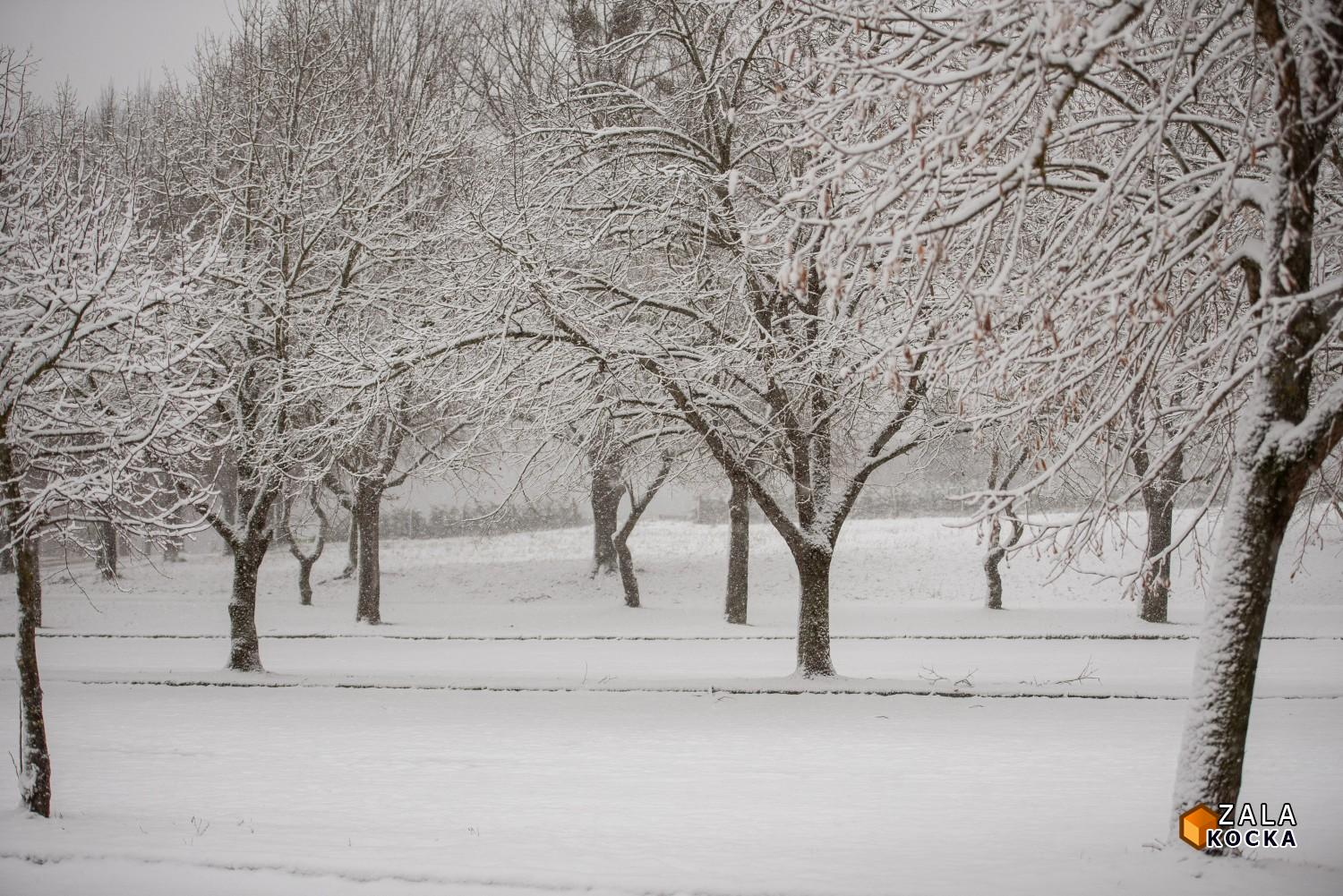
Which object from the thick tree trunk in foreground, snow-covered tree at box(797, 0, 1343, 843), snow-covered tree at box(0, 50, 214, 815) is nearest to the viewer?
snow-covered tree at box(797, 0, 1343, 843)

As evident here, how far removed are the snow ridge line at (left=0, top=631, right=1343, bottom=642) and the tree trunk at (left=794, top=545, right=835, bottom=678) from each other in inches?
277

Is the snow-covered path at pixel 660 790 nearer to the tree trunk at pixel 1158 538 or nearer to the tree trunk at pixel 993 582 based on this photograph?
the tree trunk at pixel 1158 538

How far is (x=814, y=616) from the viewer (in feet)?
45.7

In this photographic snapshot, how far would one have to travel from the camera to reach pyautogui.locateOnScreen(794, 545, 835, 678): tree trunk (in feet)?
45.0

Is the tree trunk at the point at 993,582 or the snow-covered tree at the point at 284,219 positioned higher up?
the snow-covered tree at the point at 284,219

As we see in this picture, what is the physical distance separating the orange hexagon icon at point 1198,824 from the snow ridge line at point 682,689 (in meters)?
7.02

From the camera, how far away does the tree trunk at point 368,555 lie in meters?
24.2

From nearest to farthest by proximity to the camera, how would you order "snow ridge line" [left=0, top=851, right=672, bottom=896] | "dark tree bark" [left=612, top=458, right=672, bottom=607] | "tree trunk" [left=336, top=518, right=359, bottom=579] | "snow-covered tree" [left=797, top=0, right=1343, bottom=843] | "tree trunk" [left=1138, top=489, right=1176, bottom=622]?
"snow-covered tree" [left=797, top=0, right=1343, bottom=843] < "snow ridge line" [left=0, top=851, right=672, bottom=896] < "tree trunk" [left=1138, top=489, right=1176, bottom=622] < "dark tree bark" [left=612, top=458, right=672, bottom=607] < "tree trunk" [left=336, top=518, right=359, bottom=579]

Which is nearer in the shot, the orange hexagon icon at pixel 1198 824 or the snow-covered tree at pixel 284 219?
the orange hexagon icon at pixel 1198 824

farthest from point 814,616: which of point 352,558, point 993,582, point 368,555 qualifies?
point 352,558

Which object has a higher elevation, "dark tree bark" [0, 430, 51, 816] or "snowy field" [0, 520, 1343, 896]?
"dark tree bark" [0, 430, 51, 816]

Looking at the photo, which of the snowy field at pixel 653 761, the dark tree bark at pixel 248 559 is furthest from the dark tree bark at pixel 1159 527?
the dark tree bark at pixel 248 559

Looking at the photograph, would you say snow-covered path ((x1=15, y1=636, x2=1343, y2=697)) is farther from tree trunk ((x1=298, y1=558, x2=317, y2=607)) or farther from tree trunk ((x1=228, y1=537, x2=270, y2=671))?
tree trunk ((x1=298, y1=558, x2=317, y2=607))

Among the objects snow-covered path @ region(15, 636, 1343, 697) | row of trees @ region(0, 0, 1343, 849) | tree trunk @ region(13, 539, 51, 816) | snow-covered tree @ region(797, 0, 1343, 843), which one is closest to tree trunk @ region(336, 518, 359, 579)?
row of trees @ region(0, 0, 1343, 849)
